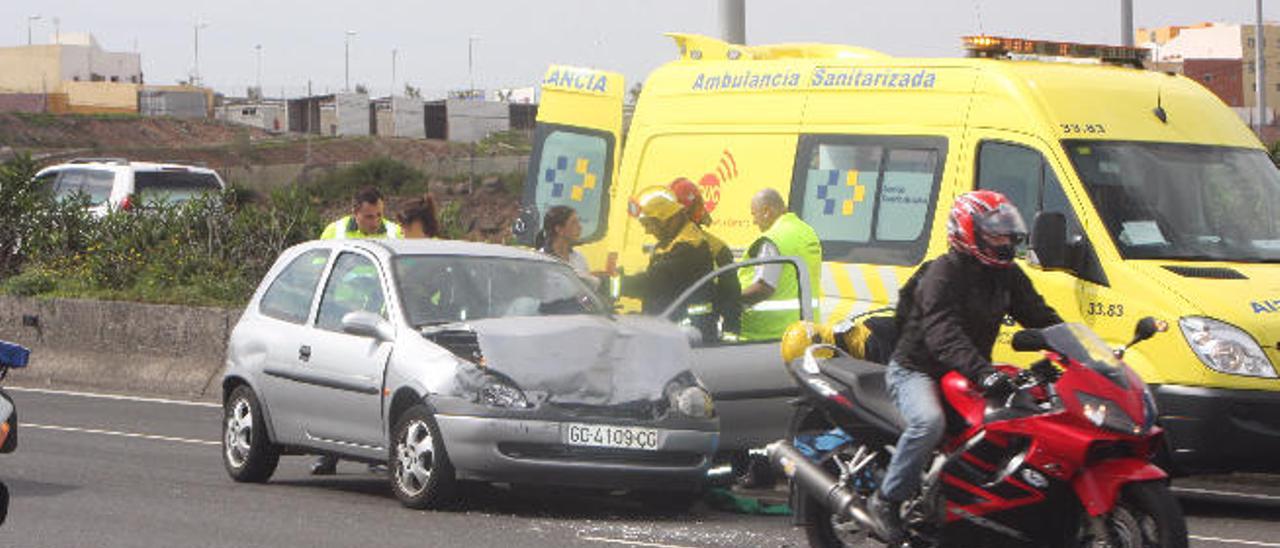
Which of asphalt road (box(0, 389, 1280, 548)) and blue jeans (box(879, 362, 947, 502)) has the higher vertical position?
blue jeans (box(879, 362, 947, 502))

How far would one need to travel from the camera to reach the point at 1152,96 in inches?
547

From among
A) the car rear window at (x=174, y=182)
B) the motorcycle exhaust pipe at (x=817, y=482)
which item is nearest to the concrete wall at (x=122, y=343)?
the car rear window at (x=174, y=182)

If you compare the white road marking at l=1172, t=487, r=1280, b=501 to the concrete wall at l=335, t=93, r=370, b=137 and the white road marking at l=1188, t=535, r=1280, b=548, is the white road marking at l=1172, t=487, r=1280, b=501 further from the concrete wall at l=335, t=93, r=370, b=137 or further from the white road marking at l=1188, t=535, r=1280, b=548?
the concrete wall at l=335, t=93, r=370, b=137

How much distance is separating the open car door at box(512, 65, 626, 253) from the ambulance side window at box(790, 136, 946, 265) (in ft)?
9.42

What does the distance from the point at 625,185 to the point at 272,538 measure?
568 cm

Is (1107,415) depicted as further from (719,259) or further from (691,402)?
(719,259)

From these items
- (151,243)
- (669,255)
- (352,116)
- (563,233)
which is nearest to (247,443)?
(669,255)

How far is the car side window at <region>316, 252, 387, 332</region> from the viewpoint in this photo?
1283 centimetres

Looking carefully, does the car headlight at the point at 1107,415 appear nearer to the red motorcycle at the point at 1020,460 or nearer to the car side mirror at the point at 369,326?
the red motorcycle at the point at 1020,460

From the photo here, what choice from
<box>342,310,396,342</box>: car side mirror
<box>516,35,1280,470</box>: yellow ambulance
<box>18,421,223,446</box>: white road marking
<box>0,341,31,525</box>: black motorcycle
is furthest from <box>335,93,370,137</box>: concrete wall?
<box>0,341,31,525</box>: black motorcycle

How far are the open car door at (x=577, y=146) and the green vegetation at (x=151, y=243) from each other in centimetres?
521

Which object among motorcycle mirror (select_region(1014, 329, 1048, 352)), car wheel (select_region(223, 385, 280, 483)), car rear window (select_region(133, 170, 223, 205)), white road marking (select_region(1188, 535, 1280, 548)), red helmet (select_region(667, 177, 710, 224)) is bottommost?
white road marking (select_region(1188, 535, 1280, 548))

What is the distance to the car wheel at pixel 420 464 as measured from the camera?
1169cm

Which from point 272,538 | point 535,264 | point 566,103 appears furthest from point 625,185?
point 272,538
